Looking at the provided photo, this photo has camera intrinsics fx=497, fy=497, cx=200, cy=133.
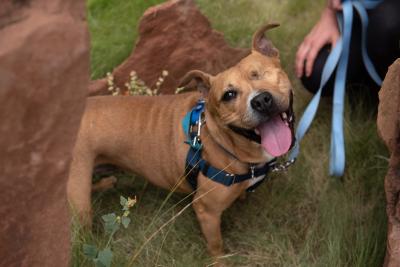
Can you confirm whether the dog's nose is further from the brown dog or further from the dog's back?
the dog's back

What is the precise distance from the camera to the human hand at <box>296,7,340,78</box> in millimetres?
3867

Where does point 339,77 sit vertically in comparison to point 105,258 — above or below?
below

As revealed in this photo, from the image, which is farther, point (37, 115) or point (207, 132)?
point (207, 132)

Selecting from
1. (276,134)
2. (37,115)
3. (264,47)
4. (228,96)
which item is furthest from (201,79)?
(37,115)

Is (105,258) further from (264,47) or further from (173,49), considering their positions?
(173,49)

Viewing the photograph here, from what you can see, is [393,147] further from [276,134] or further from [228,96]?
[228,96]

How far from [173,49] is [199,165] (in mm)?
1428

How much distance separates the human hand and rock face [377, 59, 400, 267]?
1486mm

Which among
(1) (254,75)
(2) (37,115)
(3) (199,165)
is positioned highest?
(2) (37,115)

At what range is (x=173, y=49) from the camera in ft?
13.4

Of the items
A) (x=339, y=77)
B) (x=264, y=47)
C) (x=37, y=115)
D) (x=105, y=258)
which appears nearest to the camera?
(x=37, y=115)

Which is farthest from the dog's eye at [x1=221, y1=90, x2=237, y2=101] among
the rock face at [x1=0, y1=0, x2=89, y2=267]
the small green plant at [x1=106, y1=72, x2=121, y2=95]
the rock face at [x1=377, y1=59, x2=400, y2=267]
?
the small green plant at [x1=106, y1=72, x2=121, y2=95]

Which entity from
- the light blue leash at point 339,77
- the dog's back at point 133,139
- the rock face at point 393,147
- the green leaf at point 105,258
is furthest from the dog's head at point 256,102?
the green leaf at point 105,258

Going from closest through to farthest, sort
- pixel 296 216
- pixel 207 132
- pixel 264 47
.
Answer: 1. pixel 207 132
2. pixel 264 47
3. pixel 296 216
